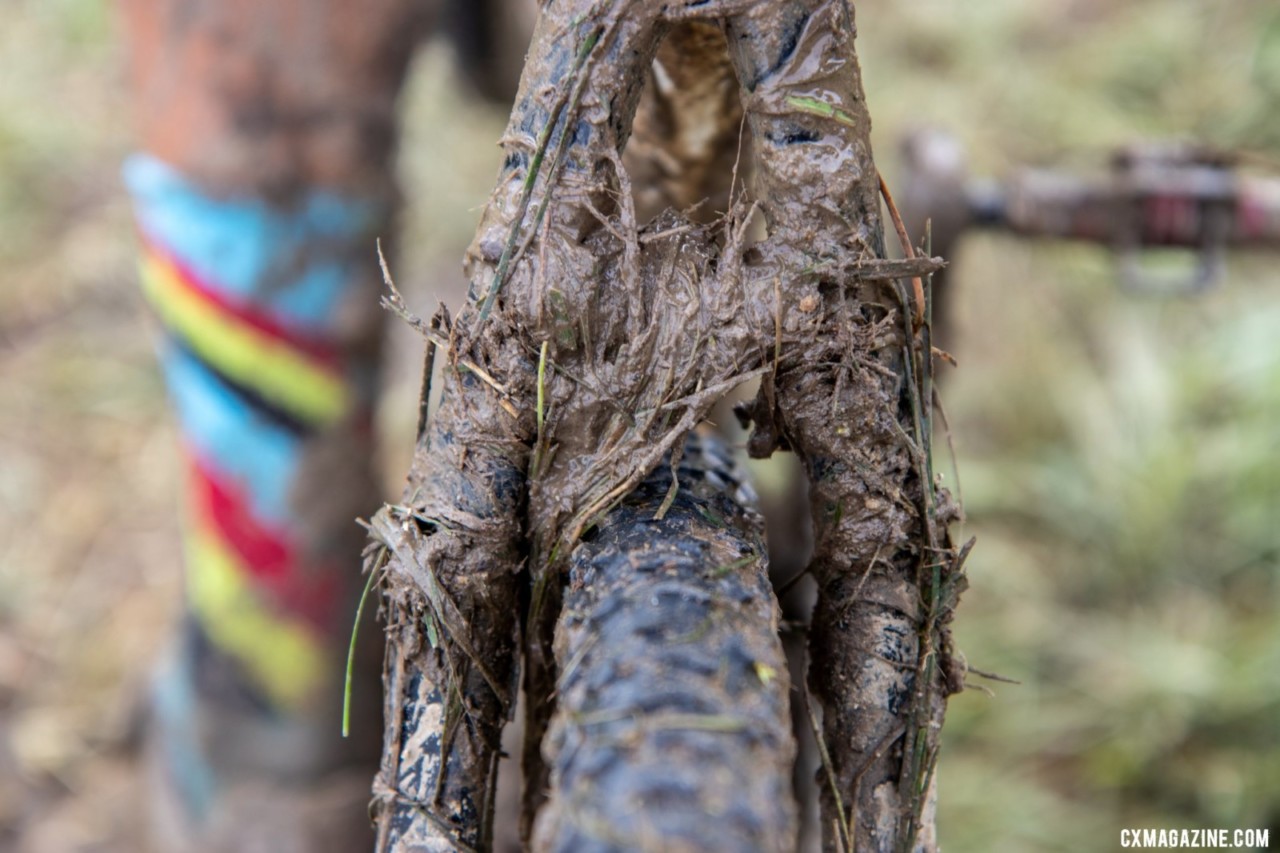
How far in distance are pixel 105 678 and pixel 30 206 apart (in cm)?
114

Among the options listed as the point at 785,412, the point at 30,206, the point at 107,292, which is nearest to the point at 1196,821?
the point at 785,412

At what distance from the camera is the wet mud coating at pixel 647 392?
460 millimetres

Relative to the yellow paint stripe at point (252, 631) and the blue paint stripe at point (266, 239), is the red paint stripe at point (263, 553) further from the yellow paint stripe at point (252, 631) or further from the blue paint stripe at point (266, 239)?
the blue paint stripe at point (266, 239)

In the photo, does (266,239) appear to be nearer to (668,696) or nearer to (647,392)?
(647,392)

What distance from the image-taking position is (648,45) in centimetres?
47

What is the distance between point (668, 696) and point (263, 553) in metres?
0.77

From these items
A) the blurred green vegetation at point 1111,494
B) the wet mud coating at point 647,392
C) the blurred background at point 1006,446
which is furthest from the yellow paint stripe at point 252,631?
the blurred green vegetation at point 1111,494

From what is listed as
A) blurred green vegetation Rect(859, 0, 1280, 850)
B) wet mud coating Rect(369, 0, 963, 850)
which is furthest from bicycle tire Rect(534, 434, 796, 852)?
blurred green vegetation Rect(859, 0, 1280, 850)

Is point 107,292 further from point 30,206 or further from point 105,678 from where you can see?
point 105,678

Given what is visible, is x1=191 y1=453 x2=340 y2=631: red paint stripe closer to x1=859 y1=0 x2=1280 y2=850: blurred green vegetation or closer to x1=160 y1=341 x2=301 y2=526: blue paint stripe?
x1=160 y1=341 x2=301 y2=526: blue paint stripe

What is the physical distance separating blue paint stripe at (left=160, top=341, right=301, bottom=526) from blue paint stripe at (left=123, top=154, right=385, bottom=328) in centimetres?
10

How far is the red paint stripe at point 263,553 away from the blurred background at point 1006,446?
0.27 meters

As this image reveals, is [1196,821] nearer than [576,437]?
No

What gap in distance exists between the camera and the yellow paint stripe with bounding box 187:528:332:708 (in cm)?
107
